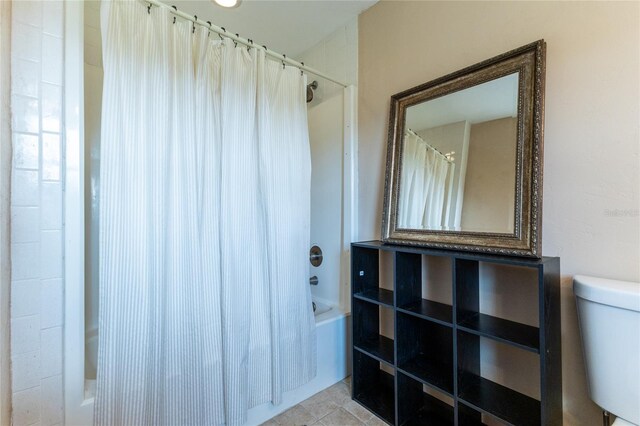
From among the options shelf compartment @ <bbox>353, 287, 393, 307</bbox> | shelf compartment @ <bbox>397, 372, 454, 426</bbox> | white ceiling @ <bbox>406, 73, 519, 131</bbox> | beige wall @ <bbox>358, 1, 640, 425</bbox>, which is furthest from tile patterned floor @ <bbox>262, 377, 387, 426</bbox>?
white ceiling @ <bbox>406, 73, 519, 131</bbox>

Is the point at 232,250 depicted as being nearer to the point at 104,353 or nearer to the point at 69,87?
the point at 104,353

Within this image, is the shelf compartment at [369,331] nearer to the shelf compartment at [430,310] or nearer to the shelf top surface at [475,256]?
the shelf compartment at [430,310]

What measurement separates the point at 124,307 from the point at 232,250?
0.44m

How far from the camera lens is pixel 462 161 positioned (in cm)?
136

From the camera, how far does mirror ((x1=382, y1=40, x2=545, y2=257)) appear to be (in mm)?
1127

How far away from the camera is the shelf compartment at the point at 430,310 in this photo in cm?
126

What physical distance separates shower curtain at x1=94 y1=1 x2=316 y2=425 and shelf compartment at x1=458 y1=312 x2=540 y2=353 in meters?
0.81

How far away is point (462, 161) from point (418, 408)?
128cm

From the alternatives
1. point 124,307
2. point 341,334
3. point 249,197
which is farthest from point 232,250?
point 341,334

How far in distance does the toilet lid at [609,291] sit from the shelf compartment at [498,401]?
0.50 meters

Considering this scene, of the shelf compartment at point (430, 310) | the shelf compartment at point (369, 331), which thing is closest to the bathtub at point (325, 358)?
the shelf compartment at point (369, 331)

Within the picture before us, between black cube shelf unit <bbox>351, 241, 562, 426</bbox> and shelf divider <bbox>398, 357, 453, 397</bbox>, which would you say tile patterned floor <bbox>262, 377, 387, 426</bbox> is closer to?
black cube shelf unit <bbox>351, 241, 562, 426</bbox>

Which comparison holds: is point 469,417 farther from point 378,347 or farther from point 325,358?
point 325,358

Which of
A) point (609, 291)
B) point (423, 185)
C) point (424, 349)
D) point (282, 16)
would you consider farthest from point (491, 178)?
point (282, 16)
